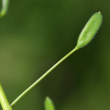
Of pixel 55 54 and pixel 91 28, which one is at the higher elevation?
pixel 91 28

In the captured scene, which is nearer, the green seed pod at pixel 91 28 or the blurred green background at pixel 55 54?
the green seed pod at pixel 91 28

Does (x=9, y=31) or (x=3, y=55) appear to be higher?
(x=9, y=31)

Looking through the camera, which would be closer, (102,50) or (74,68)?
(102,50)

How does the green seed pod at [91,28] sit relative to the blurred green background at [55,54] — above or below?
above

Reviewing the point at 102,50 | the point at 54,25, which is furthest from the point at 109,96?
the point at 54,25

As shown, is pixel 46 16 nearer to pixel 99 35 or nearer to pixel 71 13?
pixel 71 13

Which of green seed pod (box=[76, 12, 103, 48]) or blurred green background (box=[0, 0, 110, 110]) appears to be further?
blurred green background (box=[0, 0, 110, 110])

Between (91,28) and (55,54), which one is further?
(55,54)

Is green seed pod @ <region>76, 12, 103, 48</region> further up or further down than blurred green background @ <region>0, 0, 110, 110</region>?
further up
